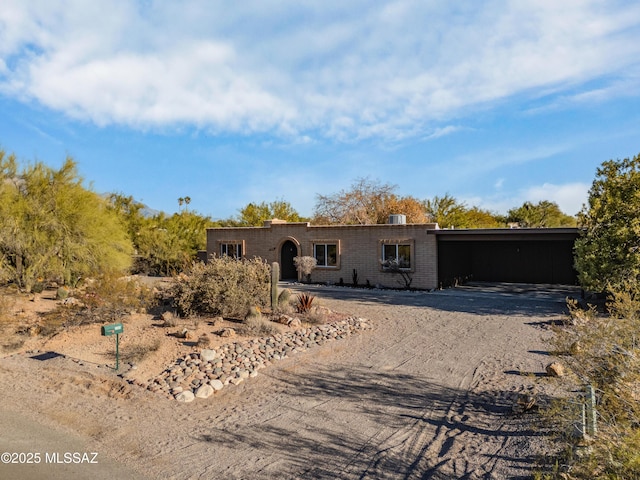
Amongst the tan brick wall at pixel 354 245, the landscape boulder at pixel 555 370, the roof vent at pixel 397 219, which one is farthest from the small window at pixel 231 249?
the landscape boulder at pixel 555 370

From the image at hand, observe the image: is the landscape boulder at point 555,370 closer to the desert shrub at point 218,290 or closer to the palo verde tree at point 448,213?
the desert shrub at point 218,290

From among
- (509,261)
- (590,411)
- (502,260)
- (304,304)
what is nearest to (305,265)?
(304,304)

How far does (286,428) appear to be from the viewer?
6.11 meters

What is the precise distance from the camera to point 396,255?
20.4 metres

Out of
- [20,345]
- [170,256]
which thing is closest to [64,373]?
[20,345]

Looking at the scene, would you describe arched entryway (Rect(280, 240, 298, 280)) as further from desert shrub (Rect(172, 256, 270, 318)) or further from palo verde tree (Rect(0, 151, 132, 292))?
desert shrub (Rect(172, 256, 270, 318))

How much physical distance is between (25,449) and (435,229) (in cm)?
1654

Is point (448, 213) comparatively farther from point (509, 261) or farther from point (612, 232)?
point (612, 232)

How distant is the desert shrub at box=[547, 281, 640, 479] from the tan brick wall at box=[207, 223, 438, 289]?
13938 mm

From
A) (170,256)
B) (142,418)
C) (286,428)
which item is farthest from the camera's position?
(170,256)

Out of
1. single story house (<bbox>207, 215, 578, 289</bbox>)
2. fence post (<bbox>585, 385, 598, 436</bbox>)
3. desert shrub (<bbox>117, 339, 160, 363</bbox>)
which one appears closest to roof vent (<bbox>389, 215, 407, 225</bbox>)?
single story house (<bbox>207, 215, 578, 289</bbox>)

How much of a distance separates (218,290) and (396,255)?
10709 millimetres

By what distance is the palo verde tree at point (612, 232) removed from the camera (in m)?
12.3

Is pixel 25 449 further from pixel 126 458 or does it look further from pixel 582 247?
pixel 582 247
